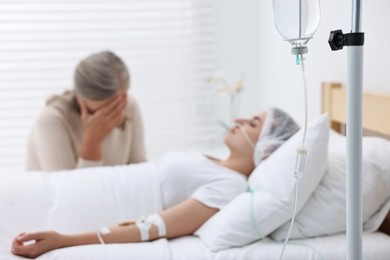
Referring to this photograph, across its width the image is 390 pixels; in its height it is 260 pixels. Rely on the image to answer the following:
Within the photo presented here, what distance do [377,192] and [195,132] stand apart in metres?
1.71

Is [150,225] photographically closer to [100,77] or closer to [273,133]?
[273,133]

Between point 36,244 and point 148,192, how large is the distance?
20.1 inches

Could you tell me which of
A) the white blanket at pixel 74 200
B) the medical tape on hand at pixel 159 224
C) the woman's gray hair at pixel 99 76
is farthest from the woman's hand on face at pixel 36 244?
the woman's gray hair at pixel 99 76

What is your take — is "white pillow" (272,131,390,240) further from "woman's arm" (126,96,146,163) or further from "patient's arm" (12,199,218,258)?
"woman's arm" (126,96,146,163)

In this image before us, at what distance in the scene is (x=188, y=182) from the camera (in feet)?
6.58

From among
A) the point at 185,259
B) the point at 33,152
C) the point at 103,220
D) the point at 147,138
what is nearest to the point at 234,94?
the point at 147,138

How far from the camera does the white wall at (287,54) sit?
179 cm

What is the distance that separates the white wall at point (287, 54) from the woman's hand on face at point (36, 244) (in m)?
1.11

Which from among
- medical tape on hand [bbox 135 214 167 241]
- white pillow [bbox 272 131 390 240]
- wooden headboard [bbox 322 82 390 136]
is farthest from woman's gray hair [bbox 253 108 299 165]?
medical tape on hand [bbox 135 214 167 241]

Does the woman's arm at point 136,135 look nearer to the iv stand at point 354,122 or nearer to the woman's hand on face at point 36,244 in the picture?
the woman's hand on face at point 36,244

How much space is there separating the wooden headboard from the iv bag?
1.88 feet

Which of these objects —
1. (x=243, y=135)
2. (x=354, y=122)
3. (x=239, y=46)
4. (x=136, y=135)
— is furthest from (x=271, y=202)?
(x=239, y=46)

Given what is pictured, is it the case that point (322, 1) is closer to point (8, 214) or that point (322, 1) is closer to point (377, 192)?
point (377, 192)

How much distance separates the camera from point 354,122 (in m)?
1.18
